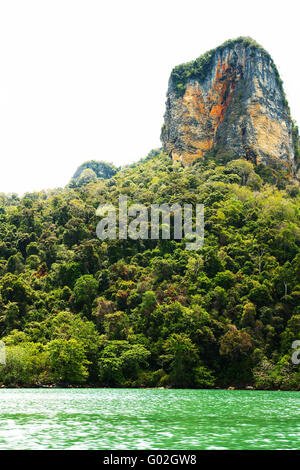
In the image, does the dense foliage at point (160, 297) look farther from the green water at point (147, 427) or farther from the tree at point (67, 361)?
the green water at point (147, 427)

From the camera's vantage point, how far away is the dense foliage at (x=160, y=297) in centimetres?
4341

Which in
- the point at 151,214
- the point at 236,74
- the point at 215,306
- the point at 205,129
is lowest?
the point at 215,306

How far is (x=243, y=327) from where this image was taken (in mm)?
45875

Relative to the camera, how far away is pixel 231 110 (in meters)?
88.0

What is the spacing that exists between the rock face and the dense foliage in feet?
39.0

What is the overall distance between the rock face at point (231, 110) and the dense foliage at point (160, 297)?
11882 mm

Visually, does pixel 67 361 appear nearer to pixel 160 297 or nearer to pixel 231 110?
pixel 160 297

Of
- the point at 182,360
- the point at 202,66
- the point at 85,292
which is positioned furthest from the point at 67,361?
the point at 202,66

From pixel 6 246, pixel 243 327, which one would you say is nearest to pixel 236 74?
pixel 6 246

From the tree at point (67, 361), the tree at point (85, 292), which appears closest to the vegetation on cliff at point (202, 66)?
the tree at point (85, 292)

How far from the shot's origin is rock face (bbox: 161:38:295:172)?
83.8 m
